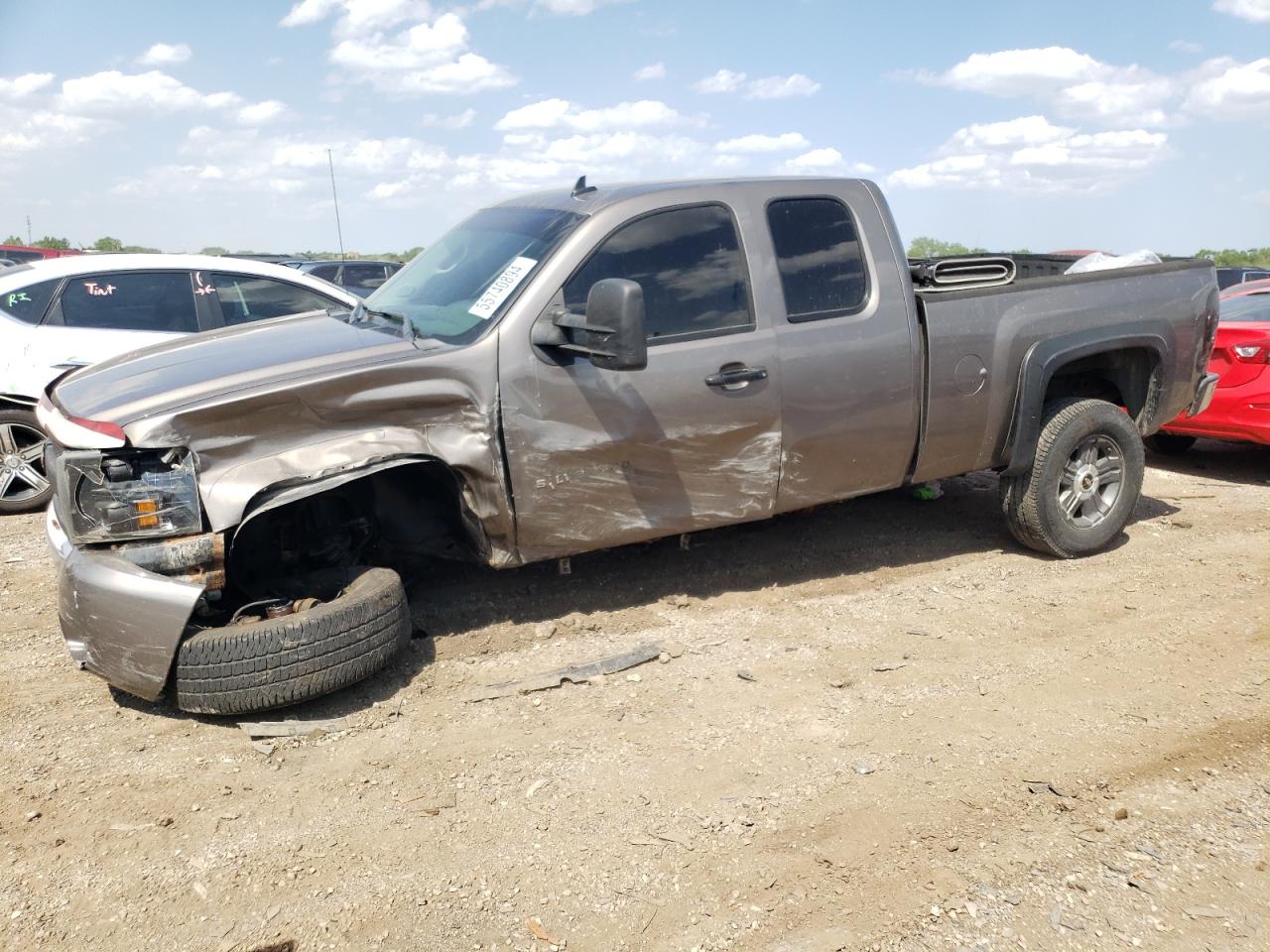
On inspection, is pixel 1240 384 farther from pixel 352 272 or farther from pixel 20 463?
pixel 352 272

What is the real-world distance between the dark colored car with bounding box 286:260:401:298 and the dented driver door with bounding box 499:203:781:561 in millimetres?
10539

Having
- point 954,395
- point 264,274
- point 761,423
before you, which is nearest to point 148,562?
point 761,423

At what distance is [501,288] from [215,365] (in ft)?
3.96

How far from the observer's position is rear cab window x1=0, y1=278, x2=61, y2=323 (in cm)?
703

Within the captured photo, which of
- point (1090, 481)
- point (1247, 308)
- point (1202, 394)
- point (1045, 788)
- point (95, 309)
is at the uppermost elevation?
point (95, 309)

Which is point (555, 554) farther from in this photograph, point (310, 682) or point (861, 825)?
point (861, 825)

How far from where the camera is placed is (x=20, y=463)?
685 centimetres

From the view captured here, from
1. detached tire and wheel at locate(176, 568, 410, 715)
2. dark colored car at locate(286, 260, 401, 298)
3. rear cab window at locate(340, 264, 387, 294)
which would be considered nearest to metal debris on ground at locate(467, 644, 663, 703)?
detached tire and wheel at locate(176, 568, 410, 715)

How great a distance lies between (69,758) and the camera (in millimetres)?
3621

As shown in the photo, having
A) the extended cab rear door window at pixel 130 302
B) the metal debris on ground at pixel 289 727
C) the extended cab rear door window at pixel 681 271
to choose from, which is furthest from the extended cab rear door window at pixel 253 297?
the metal debris on ground at pixel 289 727

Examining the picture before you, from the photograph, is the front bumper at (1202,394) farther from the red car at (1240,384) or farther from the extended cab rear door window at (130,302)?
the extended cab rear door window at (130,302)

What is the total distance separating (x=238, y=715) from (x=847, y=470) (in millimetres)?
2924

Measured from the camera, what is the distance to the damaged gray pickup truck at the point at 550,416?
367cm

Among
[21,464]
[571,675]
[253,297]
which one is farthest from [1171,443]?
[21,464]
